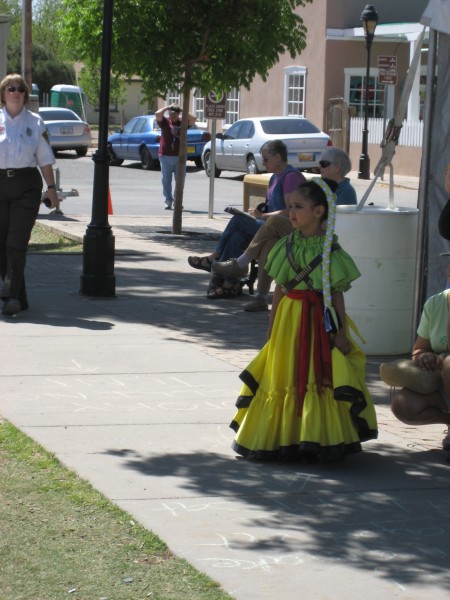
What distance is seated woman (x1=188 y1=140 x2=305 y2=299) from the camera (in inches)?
418

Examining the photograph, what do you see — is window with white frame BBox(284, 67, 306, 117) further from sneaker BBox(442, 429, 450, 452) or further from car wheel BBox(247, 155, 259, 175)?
sneaker BBox(442, 429, 450, 452)

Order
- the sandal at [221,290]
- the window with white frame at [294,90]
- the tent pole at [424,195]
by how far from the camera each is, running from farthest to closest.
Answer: the window with white frame at [294,90] < the sandal at [221,290] < the tent pole at [424,195]

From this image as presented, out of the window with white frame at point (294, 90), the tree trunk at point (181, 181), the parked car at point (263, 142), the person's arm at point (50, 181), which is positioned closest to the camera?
the person's arm at point (50, 181)

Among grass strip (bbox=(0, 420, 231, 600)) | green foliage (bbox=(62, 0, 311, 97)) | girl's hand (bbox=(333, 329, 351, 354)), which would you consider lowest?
grass strip (bbox=(0, 420, 231, 600))

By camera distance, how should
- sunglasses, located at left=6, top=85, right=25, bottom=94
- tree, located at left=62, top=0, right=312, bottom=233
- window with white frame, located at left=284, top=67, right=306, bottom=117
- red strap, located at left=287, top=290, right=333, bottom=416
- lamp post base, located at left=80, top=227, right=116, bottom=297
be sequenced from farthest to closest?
window with white frame, located at left=284, top=67, right=306, bottom=117 → tree, located at left=62, top=0, right=312, bottom=233 → lamp post base, located at left=80, top=227, right=116, bottom=297 → sunglasses, located at left=6, top=85, right=25, bottom=94 → red strap, located at left=287, top=290, right=333, bottom=416

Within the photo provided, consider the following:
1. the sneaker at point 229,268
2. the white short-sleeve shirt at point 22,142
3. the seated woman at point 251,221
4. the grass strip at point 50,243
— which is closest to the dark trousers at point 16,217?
the white short-sleeve shirt at point 22,142

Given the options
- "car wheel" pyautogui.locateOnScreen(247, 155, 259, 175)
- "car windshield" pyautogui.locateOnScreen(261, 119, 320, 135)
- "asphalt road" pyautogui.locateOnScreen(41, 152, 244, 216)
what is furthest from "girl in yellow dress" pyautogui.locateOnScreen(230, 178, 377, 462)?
"car windshield" pyautogui.locateOnScreen(261, 119, 320, 135)

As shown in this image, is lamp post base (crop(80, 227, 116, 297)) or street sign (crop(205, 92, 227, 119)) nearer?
lamp post base (crop(80, 227, 116, 297))

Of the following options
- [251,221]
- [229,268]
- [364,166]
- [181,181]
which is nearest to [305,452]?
[229,268]

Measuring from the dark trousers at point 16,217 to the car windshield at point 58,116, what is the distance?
28.4m

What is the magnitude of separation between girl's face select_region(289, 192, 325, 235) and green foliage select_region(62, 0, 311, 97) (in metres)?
10.4

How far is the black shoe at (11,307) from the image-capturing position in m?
10.0

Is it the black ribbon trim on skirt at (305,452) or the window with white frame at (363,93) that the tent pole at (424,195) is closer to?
the black ribbon trim on skirt at (305,452)

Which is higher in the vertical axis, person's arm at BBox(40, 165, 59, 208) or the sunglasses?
the sunglasses
